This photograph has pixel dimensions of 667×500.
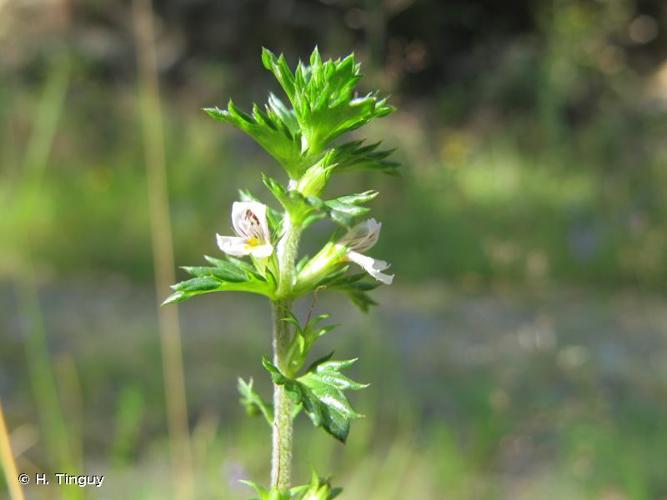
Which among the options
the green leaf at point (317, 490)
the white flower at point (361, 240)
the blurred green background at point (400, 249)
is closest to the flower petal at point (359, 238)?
the white flower at point (361, 240)

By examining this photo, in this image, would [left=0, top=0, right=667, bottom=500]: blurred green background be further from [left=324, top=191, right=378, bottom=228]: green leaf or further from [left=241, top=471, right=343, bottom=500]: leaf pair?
[left=324, top=191, right=378, bottom=228]: green leaf

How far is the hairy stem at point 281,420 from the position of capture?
0.41 m

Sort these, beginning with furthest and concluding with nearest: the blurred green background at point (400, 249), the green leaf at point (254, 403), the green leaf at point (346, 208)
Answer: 1. the blurred green background at point (400, 249)
2. the green leaf at point (254, 403)
3. the green leaf at point (346, 208)

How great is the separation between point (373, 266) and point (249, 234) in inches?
3.0

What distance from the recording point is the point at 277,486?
15.7 inches

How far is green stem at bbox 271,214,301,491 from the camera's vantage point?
0.41m

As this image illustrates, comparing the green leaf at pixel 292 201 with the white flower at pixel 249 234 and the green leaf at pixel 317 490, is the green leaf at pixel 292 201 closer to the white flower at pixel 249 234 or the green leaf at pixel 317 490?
the white flower at pixel 249 234

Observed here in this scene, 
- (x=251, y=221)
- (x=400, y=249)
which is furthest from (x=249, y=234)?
(x=400, y=249)

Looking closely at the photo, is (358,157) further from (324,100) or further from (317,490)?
(317,490)

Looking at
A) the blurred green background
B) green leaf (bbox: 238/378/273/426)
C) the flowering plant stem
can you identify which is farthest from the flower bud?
the blurred green background

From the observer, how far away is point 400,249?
13.3ft

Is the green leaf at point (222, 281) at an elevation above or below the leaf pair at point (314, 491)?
above

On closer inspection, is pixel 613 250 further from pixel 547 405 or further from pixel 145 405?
pixel 145 405

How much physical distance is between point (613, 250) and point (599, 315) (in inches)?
24.5
